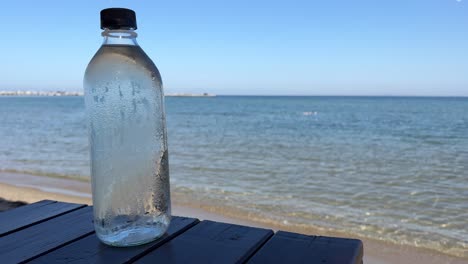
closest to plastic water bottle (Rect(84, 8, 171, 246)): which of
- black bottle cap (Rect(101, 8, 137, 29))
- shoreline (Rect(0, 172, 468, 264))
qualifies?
black bottle cap (Rect(101, 8, 137, 29))

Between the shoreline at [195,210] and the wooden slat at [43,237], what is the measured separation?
326 centimetres

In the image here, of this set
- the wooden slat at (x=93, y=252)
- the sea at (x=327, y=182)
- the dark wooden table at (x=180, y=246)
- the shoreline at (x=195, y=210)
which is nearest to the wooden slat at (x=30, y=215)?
the dark wooden table at (x=180, y=246)

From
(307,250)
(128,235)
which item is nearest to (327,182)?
(307,250)

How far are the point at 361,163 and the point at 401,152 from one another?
2.97 meters

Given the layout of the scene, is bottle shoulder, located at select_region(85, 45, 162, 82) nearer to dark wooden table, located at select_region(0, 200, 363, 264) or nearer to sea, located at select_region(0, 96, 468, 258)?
dark wooden table, located at select_region(0, 200, 363, 264)

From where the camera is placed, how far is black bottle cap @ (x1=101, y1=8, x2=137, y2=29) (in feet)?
2.71

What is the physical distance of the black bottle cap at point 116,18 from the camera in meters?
0.83

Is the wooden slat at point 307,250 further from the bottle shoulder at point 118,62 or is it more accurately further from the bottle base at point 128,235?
the bottle shoulder at point 118,62

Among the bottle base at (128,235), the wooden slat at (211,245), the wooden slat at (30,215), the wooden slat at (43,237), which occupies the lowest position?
the wooden slat at (30,215)

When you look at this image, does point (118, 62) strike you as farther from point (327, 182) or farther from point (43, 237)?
point (327, 182)

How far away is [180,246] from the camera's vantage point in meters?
0.92

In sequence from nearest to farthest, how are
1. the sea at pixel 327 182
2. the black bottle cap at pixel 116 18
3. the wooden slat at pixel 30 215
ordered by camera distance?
the black bottle cap at pixel 116 18 → the wooden slat at pixel 30 215 → the sea at pixel 327 182

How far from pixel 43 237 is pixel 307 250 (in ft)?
2.61

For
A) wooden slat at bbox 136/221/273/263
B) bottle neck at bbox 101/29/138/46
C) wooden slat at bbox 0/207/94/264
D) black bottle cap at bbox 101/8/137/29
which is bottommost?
wooden slat at bbox 0/207/94/264
